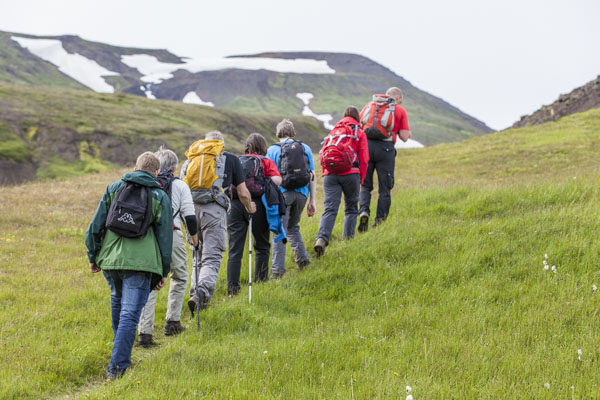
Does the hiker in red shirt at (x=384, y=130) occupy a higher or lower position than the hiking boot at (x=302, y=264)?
higher

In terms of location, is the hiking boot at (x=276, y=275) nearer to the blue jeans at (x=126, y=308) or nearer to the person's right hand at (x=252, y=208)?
the person's right hand at (x=252, y=208)

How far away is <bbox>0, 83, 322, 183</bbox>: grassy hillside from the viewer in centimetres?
5862

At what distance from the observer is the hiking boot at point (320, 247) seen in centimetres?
879

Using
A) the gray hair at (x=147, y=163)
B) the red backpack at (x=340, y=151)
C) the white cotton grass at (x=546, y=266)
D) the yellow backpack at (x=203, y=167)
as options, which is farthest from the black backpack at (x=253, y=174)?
the white cotton grass at (x=546, y=266)

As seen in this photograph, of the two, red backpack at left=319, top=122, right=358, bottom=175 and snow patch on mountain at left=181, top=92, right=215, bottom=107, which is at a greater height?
snow patch on mountain at left=181, top=92, right=215, bottom=107

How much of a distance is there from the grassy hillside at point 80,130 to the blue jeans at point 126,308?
55.7 meters

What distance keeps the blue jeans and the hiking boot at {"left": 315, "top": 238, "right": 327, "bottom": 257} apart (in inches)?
151

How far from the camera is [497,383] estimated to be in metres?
4.20

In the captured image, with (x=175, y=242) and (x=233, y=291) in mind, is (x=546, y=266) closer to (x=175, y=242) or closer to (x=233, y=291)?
(x=233, y=291)

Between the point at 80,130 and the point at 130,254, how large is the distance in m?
69.5

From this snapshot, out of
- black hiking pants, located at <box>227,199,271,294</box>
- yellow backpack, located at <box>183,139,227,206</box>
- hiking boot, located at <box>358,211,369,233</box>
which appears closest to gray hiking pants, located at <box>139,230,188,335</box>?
yellow backpack, located at <box>183,139,227,206</box>

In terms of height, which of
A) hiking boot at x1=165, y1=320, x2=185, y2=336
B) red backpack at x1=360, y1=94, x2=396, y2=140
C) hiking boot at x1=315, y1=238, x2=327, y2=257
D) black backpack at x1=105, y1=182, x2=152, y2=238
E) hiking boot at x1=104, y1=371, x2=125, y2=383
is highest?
red backpack at x1=360, y1=94, x2=396, y2=140

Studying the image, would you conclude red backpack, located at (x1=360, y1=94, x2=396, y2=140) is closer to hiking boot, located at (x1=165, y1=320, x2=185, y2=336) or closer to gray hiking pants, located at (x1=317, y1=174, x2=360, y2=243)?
gray hiking pants, located at (x1=317, y1=174, x2=360, y2=243)

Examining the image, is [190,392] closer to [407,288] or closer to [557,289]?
[407,288]
